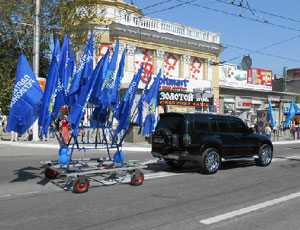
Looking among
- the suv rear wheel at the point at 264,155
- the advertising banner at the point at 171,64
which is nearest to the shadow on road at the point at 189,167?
the suv rear wheel at the point at 264,155

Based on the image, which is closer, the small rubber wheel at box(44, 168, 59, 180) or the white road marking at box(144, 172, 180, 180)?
the small rubber wheel at box(44, 168, 59, 180)

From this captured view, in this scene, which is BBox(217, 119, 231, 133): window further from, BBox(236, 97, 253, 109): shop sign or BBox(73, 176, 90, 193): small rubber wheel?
BBox(236, 97, 253, 109): shop sign

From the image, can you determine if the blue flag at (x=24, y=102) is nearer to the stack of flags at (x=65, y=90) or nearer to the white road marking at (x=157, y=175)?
the stack of flags at (x=65, y=90)

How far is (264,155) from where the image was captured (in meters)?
16.2

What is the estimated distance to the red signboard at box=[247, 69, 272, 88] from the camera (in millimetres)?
47487

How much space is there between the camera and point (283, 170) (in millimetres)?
15141

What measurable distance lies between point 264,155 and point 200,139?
3550mm

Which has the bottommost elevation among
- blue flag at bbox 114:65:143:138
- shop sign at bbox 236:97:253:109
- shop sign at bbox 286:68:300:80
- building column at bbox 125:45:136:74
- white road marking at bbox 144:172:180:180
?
white road marking at bbox 144:172:180:180

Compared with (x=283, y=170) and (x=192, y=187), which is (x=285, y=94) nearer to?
(x=283, y=170)

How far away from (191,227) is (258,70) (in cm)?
4328

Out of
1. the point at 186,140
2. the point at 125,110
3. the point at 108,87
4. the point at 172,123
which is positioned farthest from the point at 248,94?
the point at 108,87

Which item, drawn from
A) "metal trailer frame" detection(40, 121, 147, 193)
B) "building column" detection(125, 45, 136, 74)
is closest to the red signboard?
"building column" detection(125, 45, 136, 74)

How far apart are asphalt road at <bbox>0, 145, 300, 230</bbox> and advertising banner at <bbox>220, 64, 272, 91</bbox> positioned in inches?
1228

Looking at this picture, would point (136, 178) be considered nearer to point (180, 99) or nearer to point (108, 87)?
point (108, 87)
